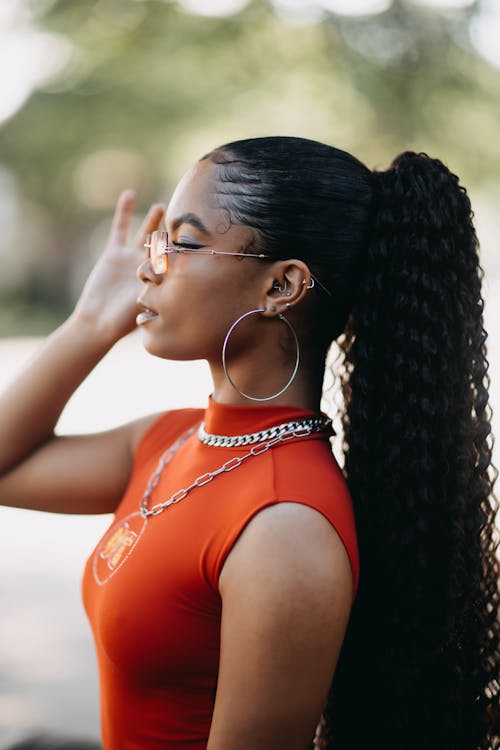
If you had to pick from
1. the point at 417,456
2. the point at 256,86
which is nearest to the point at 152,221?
the point at 417,456

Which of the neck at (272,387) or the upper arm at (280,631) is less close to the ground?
the neck at (272,387)

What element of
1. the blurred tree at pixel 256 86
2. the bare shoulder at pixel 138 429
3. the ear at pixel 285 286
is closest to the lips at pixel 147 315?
the ear at pixel 285 286

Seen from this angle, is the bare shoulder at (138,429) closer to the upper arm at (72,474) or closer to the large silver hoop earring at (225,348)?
the upper arm at (72,474)

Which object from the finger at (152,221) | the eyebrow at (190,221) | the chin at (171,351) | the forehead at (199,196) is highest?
the finger at (152,221)

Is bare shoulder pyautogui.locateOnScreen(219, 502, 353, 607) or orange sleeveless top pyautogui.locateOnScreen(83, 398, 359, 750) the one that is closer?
bare shoulder pyautogui.locateOnScreen(219, 502, 353, 607)

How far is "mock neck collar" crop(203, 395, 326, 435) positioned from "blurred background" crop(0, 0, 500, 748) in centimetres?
334

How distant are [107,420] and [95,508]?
740 cm

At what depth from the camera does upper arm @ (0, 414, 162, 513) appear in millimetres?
2215

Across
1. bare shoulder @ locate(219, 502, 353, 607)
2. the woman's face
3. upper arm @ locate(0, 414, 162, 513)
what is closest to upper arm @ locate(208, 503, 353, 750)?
bare shoulder @ locate(219, 502, 353, 607)

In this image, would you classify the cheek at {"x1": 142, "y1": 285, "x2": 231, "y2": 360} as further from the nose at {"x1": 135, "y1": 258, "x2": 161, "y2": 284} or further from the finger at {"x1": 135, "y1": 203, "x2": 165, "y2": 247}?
the finger at {"x1": 135, "y1": 203, "x2": 165, "y2": 247}

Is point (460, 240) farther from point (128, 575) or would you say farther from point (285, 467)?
point (128, 575)

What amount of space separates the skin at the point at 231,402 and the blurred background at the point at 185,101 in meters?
2.92

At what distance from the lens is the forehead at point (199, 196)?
1812 millimetres

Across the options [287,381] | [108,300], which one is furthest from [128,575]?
[108,300]
